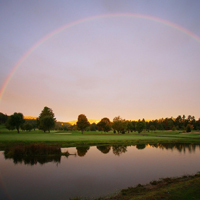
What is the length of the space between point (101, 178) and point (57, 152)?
663 inches

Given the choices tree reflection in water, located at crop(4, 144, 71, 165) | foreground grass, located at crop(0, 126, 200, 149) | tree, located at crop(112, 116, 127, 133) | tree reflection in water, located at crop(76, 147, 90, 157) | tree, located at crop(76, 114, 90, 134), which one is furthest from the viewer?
tree, located at crop(112, 116, 127, 133)

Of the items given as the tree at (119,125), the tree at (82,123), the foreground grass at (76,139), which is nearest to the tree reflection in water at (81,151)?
the foreground grass at (76,139)

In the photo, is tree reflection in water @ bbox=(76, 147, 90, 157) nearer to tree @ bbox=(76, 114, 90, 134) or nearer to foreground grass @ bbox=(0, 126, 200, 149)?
foreground grass @ bbox=(0, 126, 200, 149)

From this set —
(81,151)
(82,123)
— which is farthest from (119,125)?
(81,151)

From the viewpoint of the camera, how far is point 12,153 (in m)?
28.8

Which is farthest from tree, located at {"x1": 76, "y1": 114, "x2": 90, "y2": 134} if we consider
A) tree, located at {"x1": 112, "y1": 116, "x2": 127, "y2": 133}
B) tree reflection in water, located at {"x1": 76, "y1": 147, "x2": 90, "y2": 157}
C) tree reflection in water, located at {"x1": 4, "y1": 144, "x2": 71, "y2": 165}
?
tree reflection in water, located at {"x1": 4, "y1": 144, "x2": 71, "y2": 165}

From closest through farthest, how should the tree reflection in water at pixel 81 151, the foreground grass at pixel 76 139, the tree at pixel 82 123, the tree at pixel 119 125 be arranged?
the tree reflection in water at pixel 81 151 < the foreground grass at pixel 76 139 < the tree at pixel 82 123 < the tree at pixel 119 125

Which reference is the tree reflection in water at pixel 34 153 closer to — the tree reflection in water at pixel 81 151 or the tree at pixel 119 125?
the tree reflection in water at pixel 81 151

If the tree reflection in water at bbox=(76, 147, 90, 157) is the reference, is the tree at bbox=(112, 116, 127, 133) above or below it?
above

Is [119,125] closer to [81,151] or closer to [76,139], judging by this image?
[76,139]

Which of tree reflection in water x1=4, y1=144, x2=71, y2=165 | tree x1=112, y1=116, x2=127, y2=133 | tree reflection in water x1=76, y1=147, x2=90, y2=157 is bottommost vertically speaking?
tree reflection in water x1=76, y1=147, x2=90, y2=157

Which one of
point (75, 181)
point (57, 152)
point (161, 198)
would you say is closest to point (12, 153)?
point (57, 152)

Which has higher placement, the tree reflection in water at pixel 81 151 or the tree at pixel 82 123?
the tree at pixel 82 123

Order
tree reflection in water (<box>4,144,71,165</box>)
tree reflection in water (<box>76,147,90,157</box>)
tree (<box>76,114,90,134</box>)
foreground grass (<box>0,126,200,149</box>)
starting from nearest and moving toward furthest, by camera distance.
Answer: tree reflection in water (<box>4,144,71,165</box>) → tree reflection in water (<box>76,147,90,157</box>) → foreground grass (<box>0,126,200,149</box>) → tree (<box>76,114,90,134</box>)
